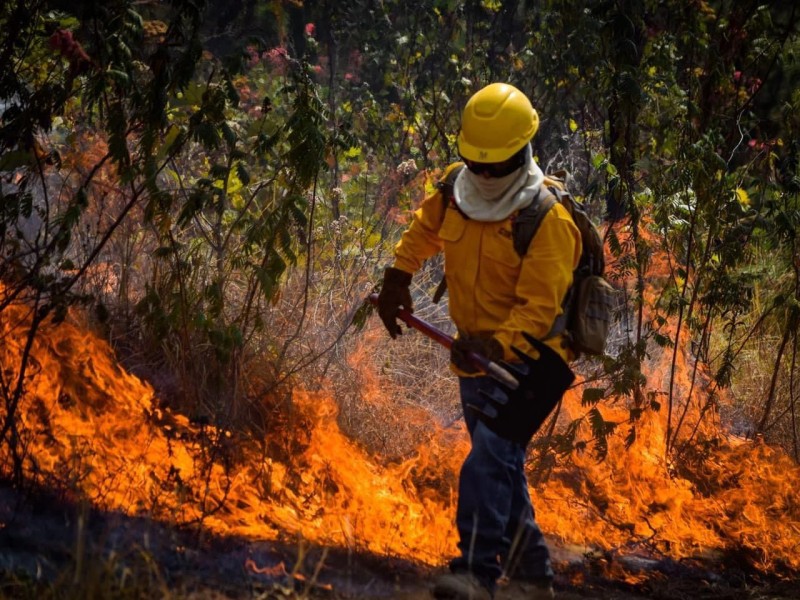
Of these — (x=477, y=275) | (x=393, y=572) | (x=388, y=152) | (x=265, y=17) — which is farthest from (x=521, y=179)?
(x=265, y=17)

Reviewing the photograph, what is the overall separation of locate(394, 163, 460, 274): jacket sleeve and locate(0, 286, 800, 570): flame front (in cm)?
121

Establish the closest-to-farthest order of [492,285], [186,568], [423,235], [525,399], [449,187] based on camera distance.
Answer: [186,568] < [525,399] < [492,285] < [449,187] < [423,235]

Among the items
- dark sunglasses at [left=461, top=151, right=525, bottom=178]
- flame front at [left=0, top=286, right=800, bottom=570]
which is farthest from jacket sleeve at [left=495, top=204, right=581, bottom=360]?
flame front at [left=0, top=286, right=800, bottom=570]

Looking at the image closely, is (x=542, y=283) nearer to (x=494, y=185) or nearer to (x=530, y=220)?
(x=530, y=220)

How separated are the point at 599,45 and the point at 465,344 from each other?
9.43 ft

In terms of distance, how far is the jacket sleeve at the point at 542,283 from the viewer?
4.11 m

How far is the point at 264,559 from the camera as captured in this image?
4.36 metres

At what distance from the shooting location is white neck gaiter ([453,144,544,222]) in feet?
13.8

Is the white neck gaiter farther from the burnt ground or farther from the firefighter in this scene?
the burnt ground

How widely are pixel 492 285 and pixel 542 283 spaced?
0.28 metres

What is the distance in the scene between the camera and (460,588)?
4.05 m

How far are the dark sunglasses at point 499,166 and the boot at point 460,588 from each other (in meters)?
1.54

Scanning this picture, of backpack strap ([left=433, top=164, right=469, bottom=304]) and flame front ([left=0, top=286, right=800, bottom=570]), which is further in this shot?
flame front ([left=0, top=286, right=800, bottom=570])

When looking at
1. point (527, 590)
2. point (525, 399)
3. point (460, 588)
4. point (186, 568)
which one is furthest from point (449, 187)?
point (186, 568)
